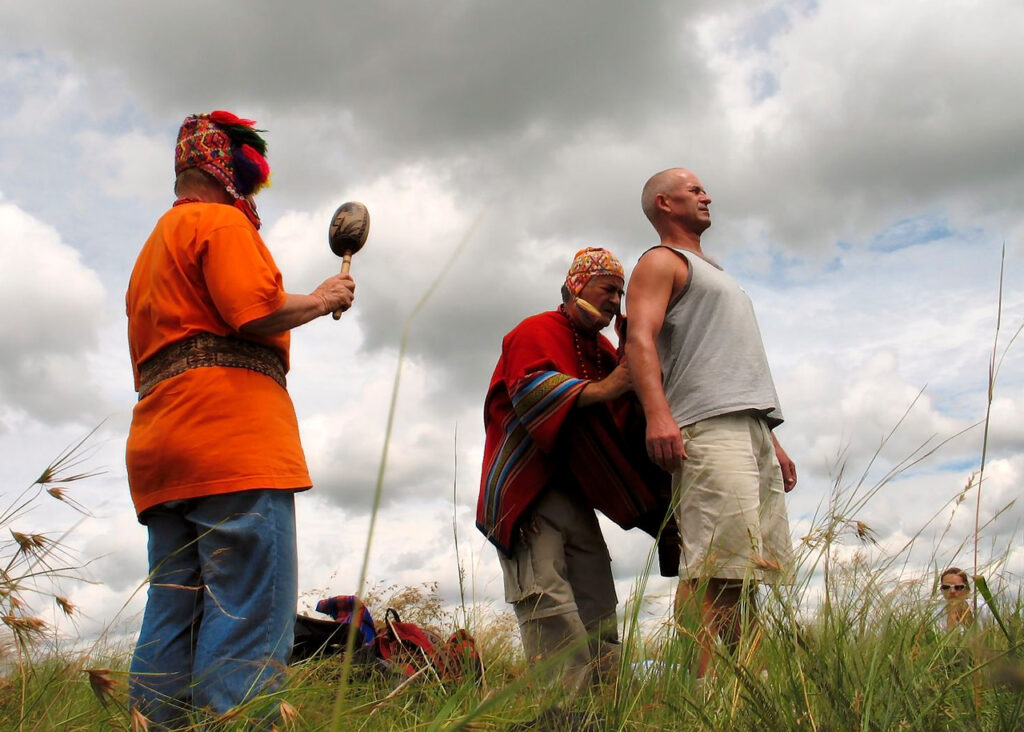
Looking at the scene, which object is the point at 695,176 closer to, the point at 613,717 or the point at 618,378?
the point at 618,378

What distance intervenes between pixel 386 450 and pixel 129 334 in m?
2.32

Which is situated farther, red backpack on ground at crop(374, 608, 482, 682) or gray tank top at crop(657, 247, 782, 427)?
gray tank top at crop(657, 247, 782, 427)

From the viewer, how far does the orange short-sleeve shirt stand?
2305 millimetres

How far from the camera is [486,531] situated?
11.8 feet

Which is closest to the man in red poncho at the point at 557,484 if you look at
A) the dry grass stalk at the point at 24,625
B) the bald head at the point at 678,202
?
the bald head at the point at 678,202

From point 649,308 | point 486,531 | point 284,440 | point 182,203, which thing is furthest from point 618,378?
point 182,203

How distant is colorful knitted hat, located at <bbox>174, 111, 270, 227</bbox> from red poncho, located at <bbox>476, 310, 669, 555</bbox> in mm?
Result: 1261

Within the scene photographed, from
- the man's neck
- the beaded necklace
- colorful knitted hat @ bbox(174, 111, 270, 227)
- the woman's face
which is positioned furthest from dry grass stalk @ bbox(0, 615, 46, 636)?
the man's neck

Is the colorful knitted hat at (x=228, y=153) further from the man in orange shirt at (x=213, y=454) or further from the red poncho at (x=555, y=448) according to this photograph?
the red poncho at (x=555, y=448)

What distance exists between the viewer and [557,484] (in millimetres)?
3588

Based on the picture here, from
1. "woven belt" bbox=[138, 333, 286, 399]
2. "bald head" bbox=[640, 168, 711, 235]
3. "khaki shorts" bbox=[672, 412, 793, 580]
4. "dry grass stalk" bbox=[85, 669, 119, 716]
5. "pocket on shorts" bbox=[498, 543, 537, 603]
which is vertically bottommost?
"dry grass stalk" bbox=[85, 669, 119, 716]

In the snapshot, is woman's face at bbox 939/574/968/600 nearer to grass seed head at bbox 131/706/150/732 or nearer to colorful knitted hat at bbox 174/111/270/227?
grass seed head at bbox 131/706/150/732

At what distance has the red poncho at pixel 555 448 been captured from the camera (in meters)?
3.42

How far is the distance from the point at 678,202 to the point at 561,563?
1.52 meters
